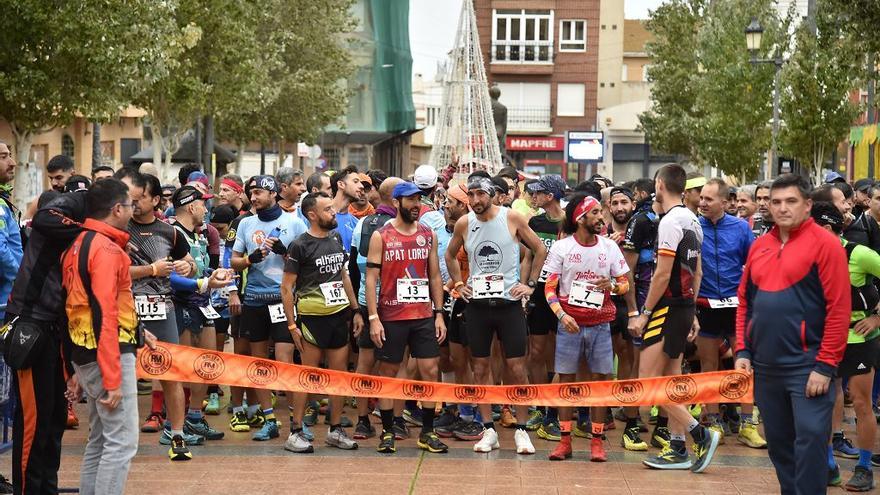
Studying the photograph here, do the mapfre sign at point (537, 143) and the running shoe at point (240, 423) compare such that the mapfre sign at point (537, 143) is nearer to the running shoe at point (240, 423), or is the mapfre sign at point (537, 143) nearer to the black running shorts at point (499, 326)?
the running shoe at point (240, 423)

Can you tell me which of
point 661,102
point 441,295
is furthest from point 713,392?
point 661,102

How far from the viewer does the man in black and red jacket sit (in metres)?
6.93

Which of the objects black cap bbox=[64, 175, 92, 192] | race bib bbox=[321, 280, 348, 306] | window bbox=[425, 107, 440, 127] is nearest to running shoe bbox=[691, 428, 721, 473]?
race bib bbox=[321, 280, 348, 306]

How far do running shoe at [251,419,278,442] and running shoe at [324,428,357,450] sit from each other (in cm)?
57

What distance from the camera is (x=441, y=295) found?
33.6 ft

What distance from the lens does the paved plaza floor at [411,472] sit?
29.2 feet

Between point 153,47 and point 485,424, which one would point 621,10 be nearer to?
point 153,47

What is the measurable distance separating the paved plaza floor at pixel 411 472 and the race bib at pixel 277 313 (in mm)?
967

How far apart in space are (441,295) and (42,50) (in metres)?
14.0

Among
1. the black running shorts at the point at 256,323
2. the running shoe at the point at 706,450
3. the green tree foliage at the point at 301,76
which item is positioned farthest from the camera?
the green tree foliage at the point at 301,76

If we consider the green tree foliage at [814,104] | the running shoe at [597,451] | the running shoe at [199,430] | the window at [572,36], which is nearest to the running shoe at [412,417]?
the running shoe at [199,430]

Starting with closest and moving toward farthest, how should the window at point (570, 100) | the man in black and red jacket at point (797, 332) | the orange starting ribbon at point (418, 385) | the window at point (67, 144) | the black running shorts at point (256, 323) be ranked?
the man in black and red jacket at point (797, 332) < the orange starting ribbon at point (418, 385) < the black running shorts at point (256, 323) < the window at point (67, 144) < the window at point (570, 100)

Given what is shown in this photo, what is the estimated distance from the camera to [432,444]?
10.2m

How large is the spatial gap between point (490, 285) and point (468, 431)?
134 cm
